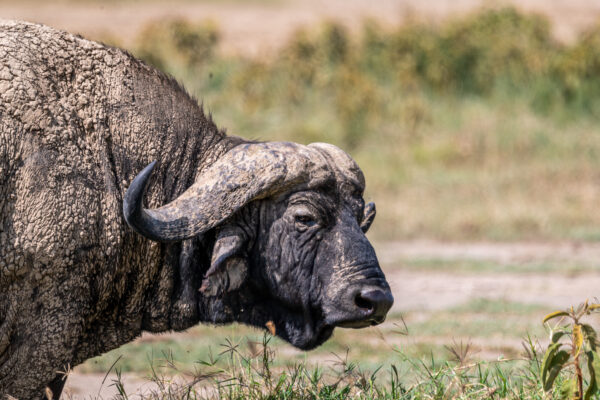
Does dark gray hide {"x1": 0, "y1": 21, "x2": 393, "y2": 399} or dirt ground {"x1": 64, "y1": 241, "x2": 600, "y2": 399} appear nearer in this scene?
dark gray hide {"x1": 0, "y1": 21, "x2": 393, "y2": 399}

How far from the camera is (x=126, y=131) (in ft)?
16.2

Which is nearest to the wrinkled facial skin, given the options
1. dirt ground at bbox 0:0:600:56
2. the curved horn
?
the curved horn

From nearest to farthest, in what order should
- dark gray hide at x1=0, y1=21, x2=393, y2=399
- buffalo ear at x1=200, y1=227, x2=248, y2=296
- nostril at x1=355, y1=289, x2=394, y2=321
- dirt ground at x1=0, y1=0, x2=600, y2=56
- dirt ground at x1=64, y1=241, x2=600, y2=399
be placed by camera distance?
1. dark gray hide at x1=0, y1=21, x2=393, y2=399
2. nostril at x1=355, y1=289, x2=394, y2=321
3. buffalo ear at x1=200, y1=227, x2=248, y2=296
4. dirt ground at x1=64, y1=241, x2=600, y2=399
5. dirt ground at x1=0, y1=0, x2=600, y2=56

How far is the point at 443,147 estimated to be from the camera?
16.1 meters

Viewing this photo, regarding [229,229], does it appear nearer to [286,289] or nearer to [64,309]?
[286,289]

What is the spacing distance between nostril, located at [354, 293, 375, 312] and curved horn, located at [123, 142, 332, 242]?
2.02ft

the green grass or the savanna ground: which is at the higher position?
the savanna ground

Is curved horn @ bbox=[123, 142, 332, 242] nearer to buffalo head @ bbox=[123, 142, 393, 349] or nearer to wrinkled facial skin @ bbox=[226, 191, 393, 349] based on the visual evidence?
buffalo head @ bbox=[123, 142, 393, 349]

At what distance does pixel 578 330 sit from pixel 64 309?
230 cm

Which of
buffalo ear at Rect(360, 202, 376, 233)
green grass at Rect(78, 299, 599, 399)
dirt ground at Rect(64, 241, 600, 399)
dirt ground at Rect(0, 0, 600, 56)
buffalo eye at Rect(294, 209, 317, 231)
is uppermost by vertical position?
dirt ground at Rect(0, 0, 600, 56)

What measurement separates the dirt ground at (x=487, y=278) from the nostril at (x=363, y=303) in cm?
398

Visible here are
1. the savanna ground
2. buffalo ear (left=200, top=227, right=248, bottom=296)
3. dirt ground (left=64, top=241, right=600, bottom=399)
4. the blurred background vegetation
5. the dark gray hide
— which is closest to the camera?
the dark gray hide

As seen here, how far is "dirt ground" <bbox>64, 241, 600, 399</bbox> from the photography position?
10234 mm

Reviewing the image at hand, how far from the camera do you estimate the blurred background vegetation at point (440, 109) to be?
13844mm
